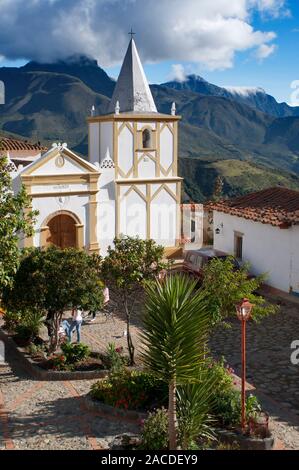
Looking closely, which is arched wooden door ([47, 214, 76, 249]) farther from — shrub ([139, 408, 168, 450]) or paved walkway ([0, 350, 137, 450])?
shrub ([139, 408, 168, 450])

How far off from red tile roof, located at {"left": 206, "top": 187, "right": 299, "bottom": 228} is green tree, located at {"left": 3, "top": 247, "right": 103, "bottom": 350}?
9.25 m

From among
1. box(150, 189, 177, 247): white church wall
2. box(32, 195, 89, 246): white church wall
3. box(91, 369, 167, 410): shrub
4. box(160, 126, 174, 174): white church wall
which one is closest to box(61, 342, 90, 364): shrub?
box(91, 369, 167, 410): shrub

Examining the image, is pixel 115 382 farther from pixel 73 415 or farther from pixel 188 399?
pixel 188 399

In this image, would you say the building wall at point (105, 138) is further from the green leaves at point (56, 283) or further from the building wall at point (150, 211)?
the green leaves at point (56, 283)

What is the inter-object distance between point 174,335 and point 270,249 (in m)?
13.8

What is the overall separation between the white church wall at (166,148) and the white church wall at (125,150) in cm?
152

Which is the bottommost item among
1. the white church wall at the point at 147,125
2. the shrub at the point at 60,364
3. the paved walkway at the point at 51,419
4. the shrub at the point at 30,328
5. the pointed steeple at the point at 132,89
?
the paved walkway at the point at 51,419

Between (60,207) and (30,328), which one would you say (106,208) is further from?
(30,328)

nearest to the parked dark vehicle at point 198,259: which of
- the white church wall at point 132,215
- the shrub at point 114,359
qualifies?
the white church wall at point 132,215

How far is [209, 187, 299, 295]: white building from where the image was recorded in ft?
65.5

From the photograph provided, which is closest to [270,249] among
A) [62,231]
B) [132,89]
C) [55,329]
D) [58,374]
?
[62,231]

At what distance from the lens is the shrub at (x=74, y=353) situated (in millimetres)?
12945

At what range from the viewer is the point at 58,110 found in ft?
511

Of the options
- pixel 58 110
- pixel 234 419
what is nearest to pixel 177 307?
pixel 234 419
